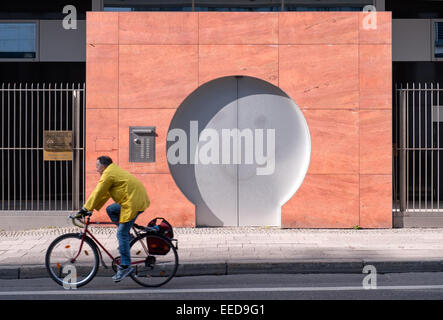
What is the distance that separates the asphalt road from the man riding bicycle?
0.39m

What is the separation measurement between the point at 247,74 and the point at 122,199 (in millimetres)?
5795

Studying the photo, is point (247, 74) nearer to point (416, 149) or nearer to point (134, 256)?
point (416, 149)

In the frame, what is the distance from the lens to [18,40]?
1506cm

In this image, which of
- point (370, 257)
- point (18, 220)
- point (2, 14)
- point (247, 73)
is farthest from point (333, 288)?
point (2, 14)

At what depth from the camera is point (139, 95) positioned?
12.2 metres

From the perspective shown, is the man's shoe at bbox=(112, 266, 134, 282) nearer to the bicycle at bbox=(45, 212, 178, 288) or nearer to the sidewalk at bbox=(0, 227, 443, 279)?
the bicycle at bbox=(45, 212, 178, 288)

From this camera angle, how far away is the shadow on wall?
1242 centimetres

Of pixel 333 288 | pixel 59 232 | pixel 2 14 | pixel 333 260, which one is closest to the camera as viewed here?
pixel 333 288

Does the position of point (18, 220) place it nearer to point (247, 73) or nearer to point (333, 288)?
point (247, 73)

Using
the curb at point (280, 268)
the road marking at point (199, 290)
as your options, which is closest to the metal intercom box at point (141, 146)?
the curb at point (280, 268)

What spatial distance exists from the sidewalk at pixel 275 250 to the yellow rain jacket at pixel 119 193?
686 mm

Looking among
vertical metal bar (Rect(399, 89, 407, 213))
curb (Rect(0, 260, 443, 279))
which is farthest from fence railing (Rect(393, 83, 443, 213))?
curb (Rect(0, 260, 443, 279))

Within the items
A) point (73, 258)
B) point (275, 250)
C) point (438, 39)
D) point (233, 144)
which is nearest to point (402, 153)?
point (233, 144)

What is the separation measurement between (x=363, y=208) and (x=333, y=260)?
4.06 meters
